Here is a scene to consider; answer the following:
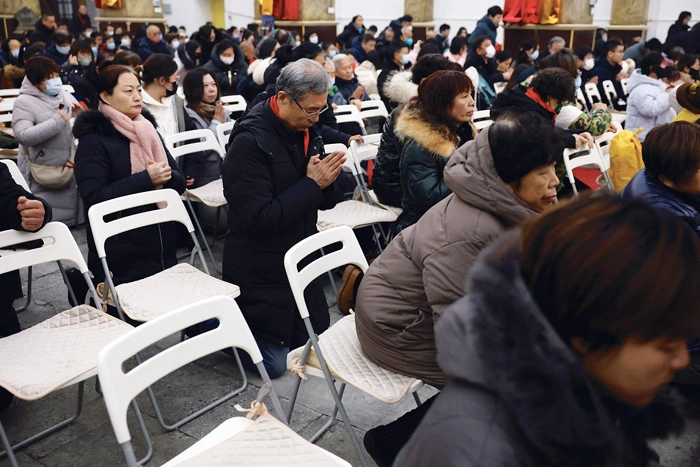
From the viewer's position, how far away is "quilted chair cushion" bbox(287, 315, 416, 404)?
2.27 meters

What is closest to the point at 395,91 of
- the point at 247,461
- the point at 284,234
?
the point at 284,234

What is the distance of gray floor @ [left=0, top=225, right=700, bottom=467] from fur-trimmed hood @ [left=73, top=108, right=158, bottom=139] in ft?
4.31

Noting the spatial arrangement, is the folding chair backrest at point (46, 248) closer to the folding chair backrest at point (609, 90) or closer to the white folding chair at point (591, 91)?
the white folding chair at point (591, 91)

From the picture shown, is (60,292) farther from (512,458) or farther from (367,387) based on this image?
(512,458)

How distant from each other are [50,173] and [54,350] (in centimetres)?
292

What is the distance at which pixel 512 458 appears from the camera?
936mm

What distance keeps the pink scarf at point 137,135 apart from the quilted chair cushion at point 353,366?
1.56 meters

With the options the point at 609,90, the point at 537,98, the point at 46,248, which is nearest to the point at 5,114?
the point at 46,248

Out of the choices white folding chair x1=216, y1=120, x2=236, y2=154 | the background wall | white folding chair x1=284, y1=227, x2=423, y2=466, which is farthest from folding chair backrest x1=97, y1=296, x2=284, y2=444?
the background wall

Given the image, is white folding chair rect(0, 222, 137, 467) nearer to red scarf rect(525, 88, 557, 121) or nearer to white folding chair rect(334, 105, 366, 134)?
white folding chair rect(334, 105, 366, 134)

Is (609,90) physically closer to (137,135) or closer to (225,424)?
(137,135)

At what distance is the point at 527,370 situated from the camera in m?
0.91

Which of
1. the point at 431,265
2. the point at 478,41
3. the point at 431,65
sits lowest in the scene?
the point at 431,265

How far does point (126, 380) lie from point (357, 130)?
4.74 m
